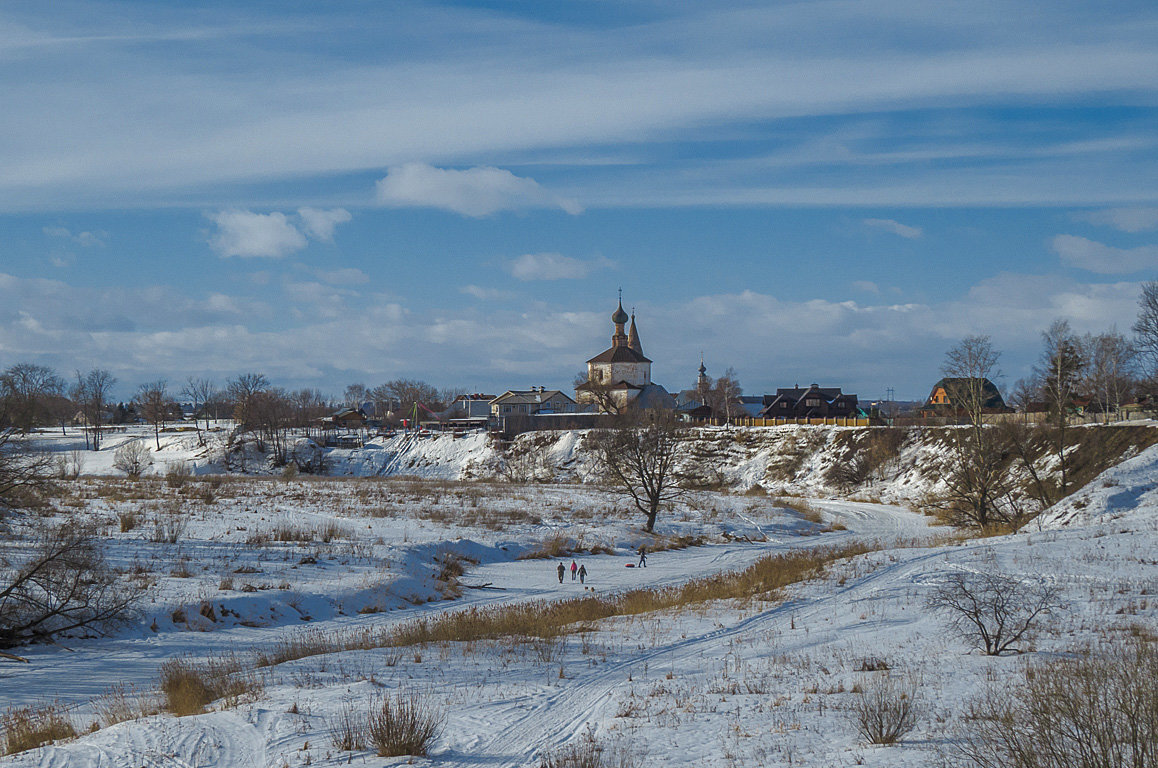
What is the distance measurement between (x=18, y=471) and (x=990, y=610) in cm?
2040

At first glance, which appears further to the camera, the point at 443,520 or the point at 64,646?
the point at 443,520

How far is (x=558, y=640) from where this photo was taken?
17.0 meters

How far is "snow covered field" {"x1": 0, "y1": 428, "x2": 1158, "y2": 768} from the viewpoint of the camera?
9.56 metres

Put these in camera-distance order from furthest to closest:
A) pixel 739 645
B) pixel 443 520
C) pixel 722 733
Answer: pixel 443 520 < pixel 739 645 < pixel 722 733

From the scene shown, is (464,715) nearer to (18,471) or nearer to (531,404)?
(18,471)

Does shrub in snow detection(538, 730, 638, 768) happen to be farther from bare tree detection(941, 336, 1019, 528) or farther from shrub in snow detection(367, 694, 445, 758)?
bare tree detection(941, 336, 1019, 528)

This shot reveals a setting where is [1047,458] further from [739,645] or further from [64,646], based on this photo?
[64,646]

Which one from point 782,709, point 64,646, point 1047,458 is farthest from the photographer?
point 1047,458

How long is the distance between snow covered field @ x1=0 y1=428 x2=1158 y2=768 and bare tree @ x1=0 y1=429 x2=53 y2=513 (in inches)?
147

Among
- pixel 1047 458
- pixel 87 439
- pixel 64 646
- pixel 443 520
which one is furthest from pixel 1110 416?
pixel 87 439

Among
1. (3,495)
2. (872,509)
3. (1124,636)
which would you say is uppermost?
(3,495)

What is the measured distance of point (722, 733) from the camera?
974cm

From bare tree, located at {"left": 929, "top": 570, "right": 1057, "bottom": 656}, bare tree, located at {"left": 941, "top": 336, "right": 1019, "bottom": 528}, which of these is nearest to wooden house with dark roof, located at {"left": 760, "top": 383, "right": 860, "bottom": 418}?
bare tree, located at {"left": 941, "top": 336, "right": 1019, "bottom": 528}

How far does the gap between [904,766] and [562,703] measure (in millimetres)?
5182
